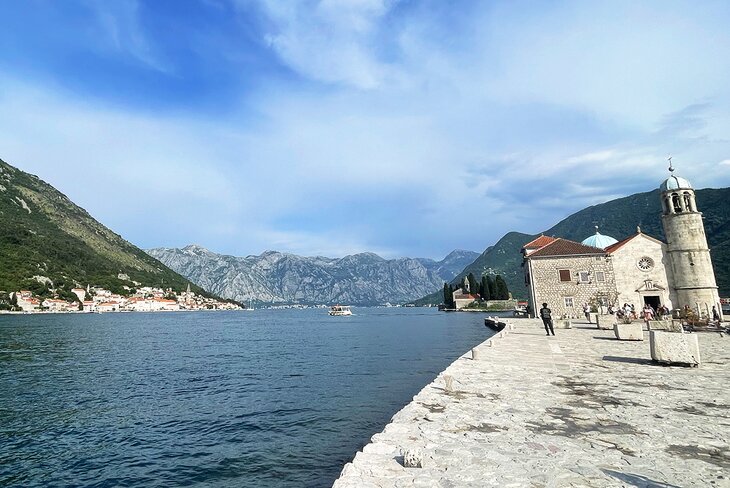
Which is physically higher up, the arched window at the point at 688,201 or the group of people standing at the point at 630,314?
the arched window at the point at 688,201

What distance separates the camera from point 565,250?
48844mm

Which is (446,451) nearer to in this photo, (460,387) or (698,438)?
(698,438)

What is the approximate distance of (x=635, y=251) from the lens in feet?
147

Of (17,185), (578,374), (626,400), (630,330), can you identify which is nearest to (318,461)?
(626,400)

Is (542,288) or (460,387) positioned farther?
(542,288)

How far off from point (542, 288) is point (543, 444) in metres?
46.4

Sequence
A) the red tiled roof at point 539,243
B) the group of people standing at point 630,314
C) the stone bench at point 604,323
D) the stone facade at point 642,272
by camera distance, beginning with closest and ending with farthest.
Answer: the group of people standing at point 630,314
the stone bench at point 604,323
the stone facade at point 642,272
the red tiled roof at point 539,243

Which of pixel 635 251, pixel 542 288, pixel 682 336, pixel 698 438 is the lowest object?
pixel 698 438

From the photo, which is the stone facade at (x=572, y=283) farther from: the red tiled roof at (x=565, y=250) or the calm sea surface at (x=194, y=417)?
the calm sea surface at (x=194, y=417)

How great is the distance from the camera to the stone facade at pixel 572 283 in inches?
1832

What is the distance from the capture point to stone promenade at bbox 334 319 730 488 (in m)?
5.67

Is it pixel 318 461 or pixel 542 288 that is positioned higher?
pixel 542 288

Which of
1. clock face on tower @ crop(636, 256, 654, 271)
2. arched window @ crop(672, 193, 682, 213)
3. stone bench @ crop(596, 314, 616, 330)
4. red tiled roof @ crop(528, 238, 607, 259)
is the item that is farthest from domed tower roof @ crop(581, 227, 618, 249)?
stone bench @ crop(596, 314, 616, 330)

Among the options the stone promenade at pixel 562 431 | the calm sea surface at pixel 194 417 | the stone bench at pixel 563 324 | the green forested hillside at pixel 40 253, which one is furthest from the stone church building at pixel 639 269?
the green forested hillside at pixel 40 253
